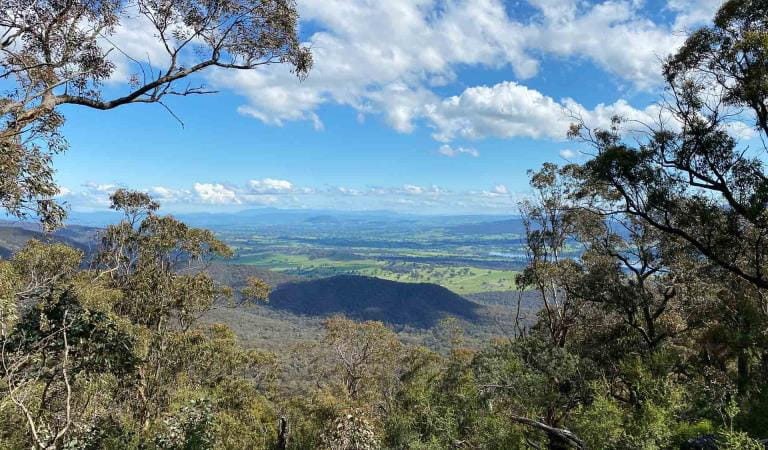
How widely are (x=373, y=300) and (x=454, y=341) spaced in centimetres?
12381

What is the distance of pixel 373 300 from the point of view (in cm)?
14812

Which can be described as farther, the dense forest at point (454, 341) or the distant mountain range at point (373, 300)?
the distant mountain range at point (373, 300)

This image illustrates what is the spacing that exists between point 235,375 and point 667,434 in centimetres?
1937

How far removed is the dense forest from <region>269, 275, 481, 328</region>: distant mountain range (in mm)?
104653

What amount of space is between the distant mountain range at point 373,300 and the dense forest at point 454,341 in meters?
105

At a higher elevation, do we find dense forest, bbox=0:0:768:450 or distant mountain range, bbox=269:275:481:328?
dense forest, bbox=0:0:768:450

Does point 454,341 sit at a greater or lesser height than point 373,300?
greater

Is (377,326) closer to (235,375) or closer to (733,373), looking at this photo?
(235,375)

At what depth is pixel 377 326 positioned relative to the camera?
2505cm

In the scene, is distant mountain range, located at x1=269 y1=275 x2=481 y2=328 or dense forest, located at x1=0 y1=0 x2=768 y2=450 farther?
distant mountain range, located at x1=269 y1=275 x2=481 y2=328

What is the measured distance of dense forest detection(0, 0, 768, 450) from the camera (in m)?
6.92

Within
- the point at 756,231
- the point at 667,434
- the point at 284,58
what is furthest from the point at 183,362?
the point at 756,231

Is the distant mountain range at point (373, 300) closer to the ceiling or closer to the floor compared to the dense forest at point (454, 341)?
closer to the floor

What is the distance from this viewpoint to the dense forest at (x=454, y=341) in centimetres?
692
